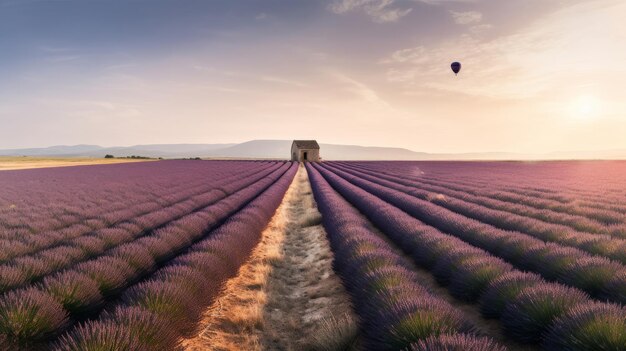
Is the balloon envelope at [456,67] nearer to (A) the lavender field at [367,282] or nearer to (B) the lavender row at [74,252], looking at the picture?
(A) the lavender field at [367,282]

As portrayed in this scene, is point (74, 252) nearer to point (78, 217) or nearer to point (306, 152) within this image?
point (78, 217)

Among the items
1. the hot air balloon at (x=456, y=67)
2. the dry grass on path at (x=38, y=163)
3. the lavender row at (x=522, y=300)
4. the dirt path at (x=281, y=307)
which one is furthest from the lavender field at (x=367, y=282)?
the dry grass on path at (x=38, y=163)

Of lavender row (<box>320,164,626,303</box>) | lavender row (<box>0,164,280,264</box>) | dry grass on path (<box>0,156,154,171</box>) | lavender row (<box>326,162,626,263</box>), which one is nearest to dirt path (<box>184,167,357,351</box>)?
lavender row (<box>0,164,280,264</box>)

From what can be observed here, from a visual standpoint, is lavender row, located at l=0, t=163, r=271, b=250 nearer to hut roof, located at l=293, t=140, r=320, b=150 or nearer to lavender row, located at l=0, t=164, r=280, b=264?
lavender row, located at l=0, t=164, r=280, b=264

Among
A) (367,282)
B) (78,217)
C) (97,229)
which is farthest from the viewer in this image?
(78,217)

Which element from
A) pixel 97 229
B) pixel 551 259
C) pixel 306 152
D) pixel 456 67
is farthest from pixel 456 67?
pixel 306 152
